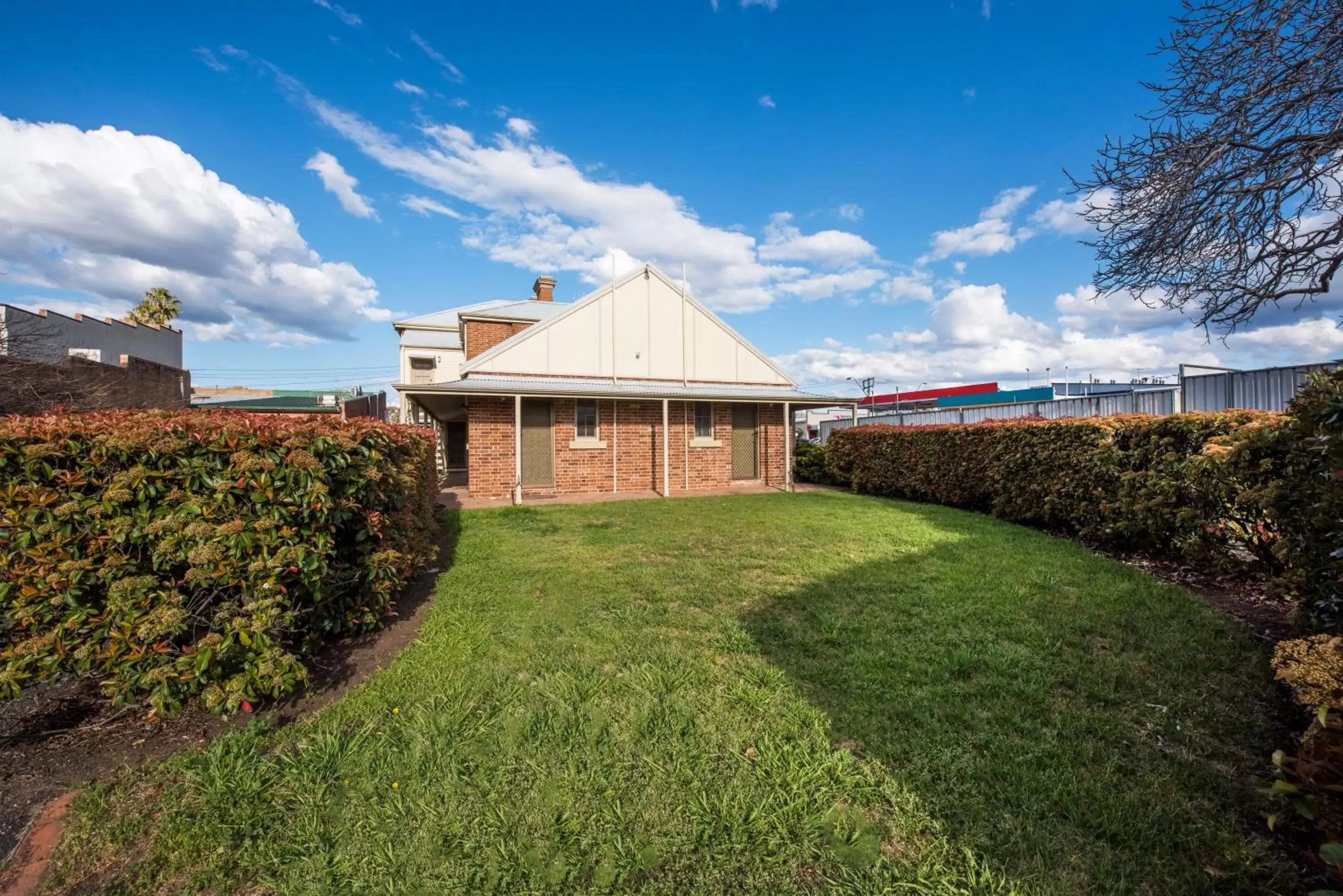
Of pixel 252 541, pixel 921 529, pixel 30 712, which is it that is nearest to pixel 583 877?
pixel 252 541

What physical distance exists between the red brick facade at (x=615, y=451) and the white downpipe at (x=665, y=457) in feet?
0.64

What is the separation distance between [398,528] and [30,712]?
7.41 feet

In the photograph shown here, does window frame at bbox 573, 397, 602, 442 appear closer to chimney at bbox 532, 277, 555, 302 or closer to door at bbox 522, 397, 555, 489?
door at bbox 522, 397, 555, 489

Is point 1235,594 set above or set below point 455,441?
below

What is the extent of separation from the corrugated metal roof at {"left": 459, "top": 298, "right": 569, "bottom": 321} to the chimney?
1106 mm

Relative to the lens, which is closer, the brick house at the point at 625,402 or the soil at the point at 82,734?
the soil at the point at 82,734

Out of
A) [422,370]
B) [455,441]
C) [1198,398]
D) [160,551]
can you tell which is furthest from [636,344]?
[422,370]

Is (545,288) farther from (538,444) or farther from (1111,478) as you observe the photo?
(1111,478)

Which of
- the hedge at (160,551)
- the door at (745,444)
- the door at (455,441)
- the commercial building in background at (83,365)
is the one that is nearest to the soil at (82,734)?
the hedge at (160,551)

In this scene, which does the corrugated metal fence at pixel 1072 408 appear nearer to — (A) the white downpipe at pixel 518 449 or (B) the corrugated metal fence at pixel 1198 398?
(B) the corrugated metal fence at pixel 1198 398

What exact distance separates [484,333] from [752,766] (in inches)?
720

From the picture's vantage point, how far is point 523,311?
2020cm

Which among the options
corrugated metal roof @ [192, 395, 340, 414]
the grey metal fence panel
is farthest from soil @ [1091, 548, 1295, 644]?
corrugated metal roof @ [192, 395, 340, 414]

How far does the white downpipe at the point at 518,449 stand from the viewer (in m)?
12.2
